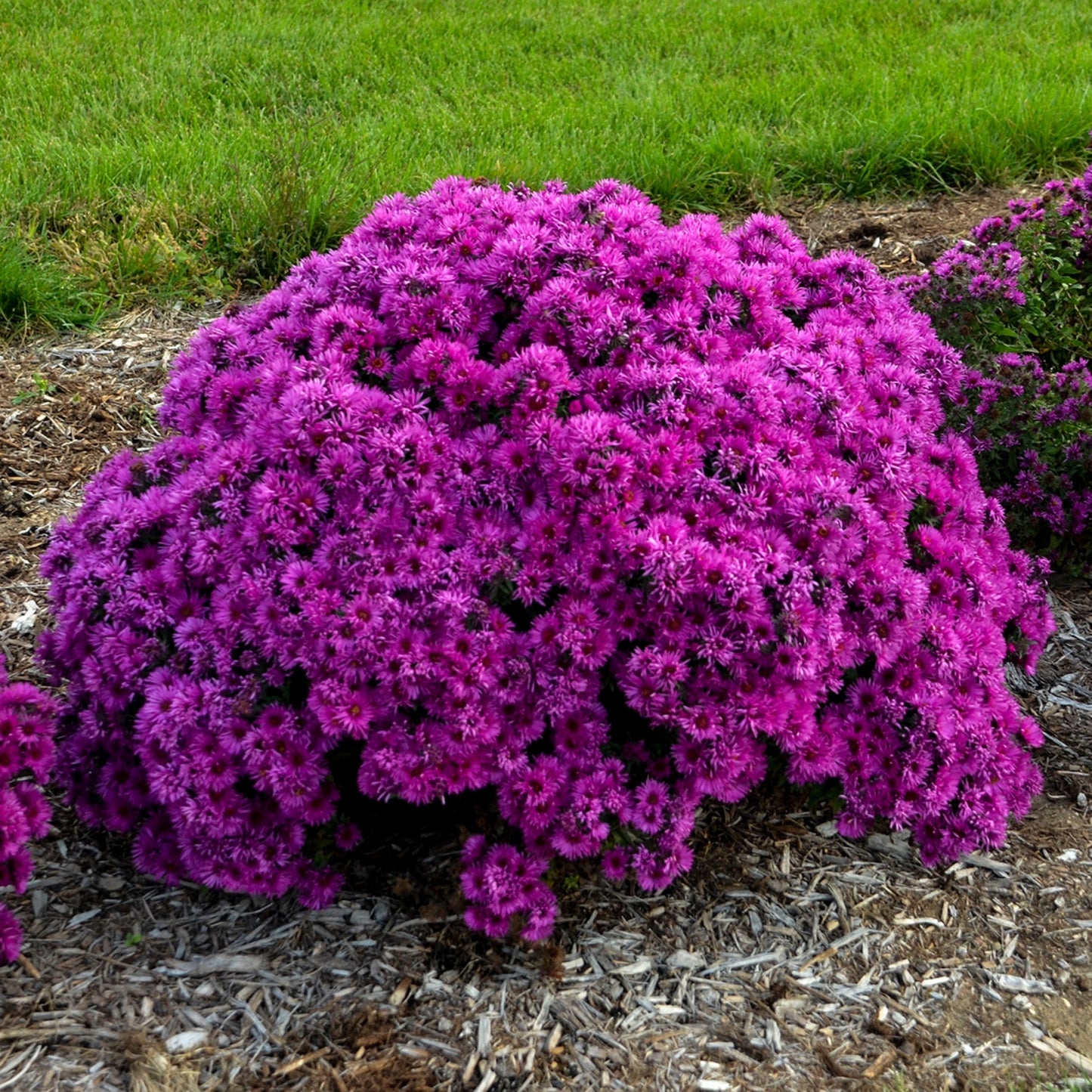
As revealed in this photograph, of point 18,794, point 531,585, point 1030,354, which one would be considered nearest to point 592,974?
point 531,585

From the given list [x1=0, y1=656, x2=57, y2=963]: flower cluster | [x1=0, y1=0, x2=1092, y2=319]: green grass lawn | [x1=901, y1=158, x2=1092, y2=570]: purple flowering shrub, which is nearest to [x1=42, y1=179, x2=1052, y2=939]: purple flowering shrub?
[x1=0, y1=656, x2=57, y2=963]: flower cluster

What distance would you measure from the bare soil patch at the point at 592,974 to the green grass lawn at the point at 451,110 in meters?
3.15

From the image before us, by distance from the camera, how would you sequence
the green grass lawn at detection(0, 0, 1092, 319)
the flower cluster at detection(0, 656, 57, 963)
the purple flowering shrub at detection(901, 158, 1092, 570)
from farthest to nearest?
the green grass lawn at detection(0, 0, 1092, 319)
the purple flowering shrub at detection(901, 158, 1092, 570)
the flower cluster at detection(0, 656, 57, 963)

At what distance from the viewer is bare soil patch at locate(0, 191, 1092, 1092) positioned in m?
2.44

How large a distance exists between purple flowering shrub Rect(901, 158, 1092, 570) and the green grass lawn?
5.80 ft

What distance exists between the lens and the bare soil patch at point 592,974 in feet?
8.00

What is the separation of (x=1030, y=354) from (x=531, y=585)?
8.63 feet

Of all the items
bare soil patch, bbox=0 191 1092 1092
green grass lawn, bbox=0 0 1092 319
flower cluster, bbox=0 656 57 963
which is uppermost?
green grass lawn, bbox=0 0 1092 319

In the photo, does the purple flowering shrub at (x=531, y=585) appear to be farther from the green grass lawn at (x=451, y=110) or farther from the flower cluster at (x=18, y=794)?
the green grass lawn at (x=451, y=110)

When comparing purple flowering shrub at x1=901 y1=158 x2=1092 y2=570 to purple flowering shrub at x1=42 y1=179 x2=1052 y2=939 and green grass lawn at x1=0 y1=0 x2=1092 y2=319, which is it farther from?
green grass lawn at x1=0 y1=0 x2=1092 y2=319

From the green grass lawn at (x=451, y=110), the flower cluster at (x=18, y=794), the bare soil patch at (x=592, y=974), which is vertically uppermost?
the green grass lawn at (x=451, y=110)

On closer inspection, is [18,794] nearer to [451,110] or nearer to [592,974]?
[592,974]

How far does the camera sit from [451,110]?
710cm

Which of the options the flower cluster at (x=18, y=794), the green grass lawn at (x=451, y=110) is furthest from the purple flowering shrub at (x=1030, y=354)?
the flower cluster at (x=18, y=794)
